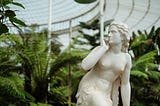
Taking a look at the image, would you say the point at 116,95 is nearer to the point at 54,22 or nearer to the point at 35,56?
the point at 35,56

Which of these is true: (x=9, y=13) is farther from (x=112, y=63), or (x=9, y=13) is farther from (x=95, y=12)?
(x=95, y=12)

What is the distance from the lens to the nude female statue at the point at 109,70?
12.7 feet

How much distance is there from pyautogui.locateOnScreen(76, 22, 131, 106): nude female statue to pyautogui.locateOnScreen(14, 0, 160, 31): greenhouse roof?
40.4ft

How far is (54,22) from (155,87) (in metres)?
13.0

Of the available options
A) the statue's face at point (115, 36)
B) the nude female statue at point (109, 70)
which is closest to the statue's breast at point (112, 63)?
the nude female statue at point (109, 70)

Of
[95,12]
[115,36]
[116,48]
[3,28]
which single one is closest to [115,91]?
[116,48]

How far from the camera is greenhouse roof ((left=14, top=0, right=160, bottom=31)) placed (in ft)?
58.1

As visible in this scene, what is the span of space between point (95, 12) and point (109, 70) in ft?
53.1

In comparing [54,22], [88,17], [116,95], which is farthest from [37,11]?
[116,95]

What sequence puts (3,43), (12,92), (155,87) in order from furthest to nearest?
(155,87), (3,43), (12,92)

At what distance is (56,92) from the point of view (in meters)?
7.89

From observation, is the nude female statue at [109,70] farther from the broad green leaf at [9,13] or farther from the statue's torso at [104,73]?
the broad green leaf at [9,13]

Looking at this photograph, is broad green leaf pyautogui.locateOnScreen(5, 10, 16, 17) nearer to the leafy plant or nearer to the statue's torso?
the leafy plant

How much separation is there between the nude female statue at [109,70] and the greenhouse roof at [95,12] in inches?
485
